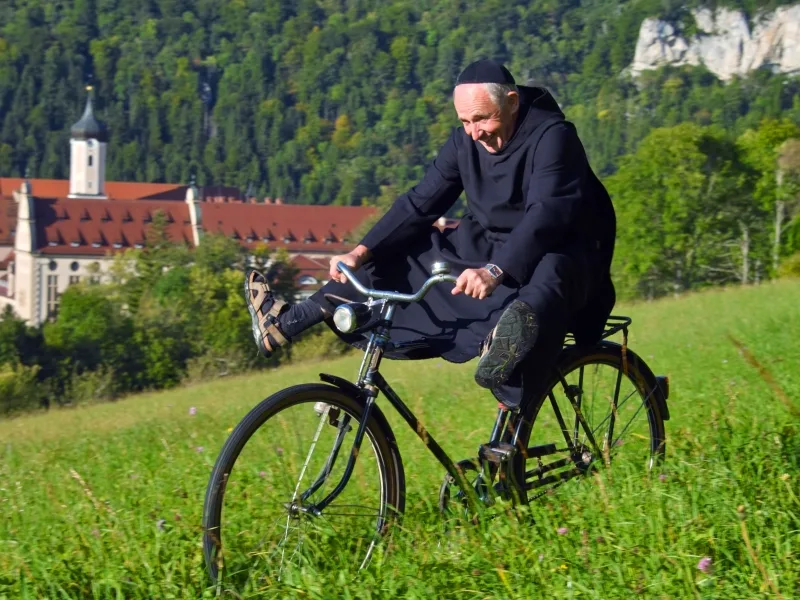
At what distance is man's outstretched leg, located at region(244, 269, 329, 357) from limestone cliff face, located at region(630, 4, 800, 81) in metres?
185

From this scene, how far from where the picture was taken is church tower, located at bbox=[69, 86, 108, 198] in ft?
600

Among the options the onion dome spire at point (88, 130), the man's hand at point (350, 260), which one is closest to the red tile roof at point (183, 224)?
the onion dome spire at point (88, 130)

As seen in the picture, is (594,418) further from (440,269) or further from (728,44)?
(728,44)

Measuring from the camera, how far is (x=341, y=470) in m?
3.97

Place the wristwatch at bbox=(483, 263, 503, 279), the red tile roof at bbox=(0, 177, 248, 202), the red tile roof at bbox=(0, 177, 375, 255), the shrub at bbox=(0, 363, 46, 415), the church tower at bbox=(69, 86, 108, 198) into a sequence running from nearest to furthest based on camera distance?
the wristwatch at bbox=(483, 263, 503, 279), the shrub at bbox=(0, 363, 46, 415), the red tile roof at bbox=(0, 177, 375, 255), the red tile roof at bbox=(0, 177, 248, 202), the church tower at bbox=(69, 86, 108, 198)

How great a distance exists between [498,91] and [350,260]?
70cm

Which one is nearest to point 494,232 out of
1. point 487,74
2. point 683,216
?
point 487,74

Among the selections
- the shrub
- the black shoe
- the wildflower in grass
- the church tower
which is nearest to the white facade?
the church tower

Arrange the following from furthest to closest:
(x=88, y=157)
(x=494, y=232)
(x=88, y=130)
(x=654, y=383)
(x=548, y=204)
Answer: (x=88, y=130), (x=88, y=157), (x=654, y=383), (x=494, y=232), (x=548, y=204)

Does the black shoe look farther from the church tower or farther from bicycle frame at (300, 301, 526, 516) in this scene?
the church tower

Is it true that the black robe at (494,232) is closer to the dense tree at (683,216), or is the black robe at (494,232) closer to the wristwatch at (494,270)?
the wristwatch at (494,270)

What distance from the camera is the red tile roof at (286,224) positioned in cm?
14712

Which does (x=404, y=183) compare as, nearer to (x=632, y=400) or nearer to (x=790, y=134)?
(x=790, y=134)

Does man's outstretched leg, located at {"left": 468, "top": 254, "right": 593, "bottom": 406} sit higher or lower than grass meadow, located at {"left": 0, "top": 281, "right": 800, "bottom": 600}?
higher
